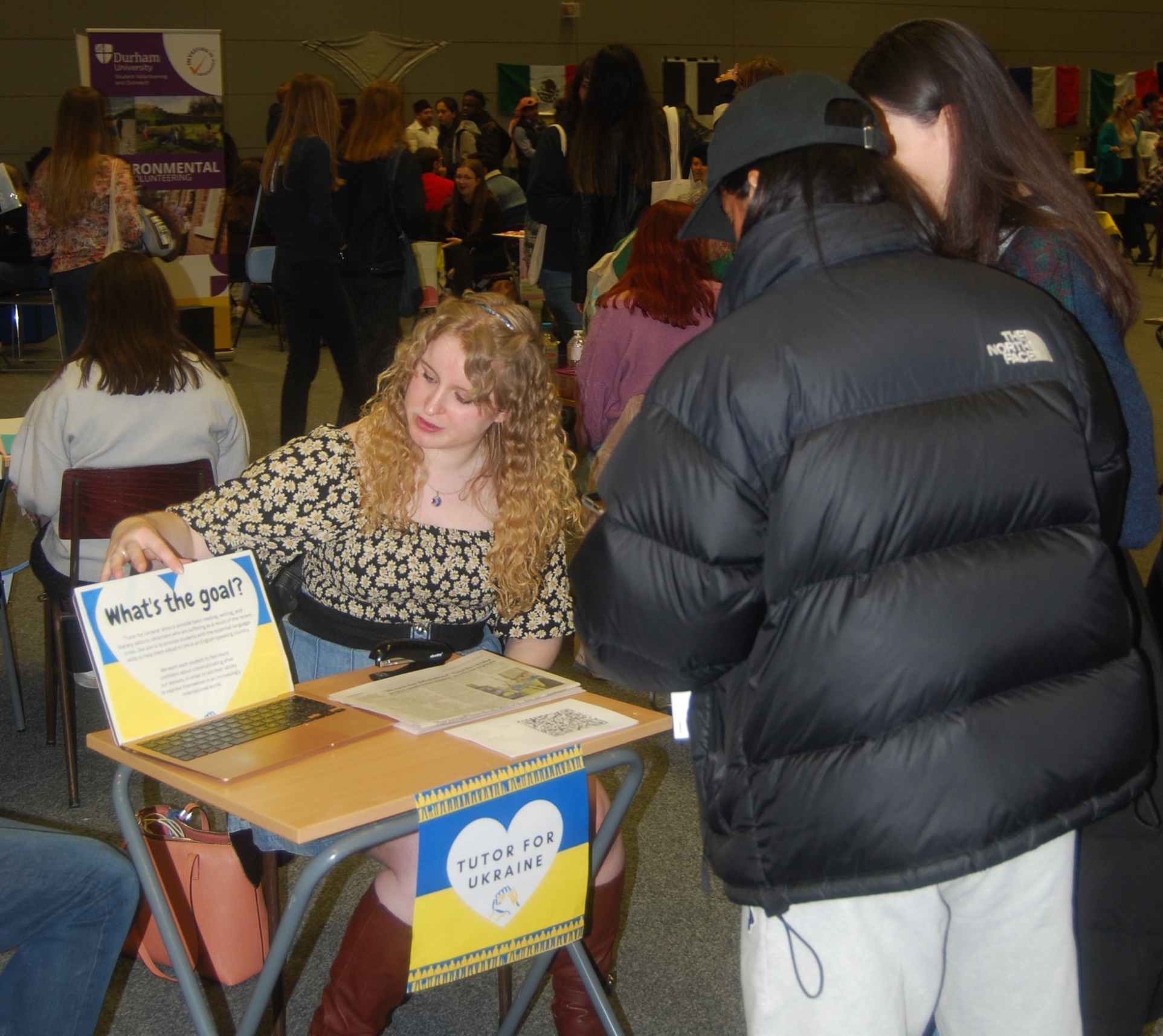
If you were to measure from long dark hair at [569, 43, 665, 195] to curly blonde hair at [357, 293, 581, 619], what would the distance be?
2255 millimetres

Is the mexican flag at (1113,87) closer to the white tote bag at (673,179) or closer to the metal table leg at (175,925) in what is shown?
the white tote bag at (673,179)

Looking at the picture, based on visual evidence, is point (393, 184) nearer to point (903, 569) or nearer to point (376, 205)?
point (376, 205)

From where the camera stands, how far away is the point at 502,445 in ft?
7.13

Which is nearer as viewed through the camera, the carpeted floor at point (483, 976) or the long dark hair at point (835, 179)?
the long dark hair at point (835, 179)

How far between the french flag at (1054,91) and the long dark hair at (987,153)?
15723 millimetres

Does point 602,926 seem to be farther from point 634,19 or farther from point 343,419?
point 634,19

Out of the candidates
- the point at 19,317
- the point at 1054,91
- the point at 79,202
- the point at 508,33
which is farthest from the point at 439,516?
the point at 1054,91

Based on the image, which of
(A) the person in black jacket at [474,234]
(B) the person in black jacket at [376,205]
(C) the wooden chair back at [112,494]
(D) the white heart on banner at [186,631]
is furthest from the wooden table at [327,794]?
(A) the person in black jacket at [474,234]

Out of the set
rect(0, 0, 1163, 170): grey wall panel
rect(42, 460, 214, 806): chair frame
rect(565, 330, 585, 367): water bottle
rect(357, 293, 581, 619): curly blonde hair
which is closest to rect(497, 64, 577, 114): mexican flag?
rect(0, 0, 1163, 170): grey wall panel

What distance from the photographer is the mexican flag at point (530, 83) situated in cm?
1370

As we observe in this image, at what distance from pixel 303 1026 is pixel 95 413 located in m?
1.60

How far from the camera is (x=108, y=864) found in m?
1.65

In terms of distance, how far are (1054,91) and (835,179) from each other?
16.6 m

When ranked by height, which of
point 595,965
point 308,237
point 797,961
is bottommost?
point 595,965
